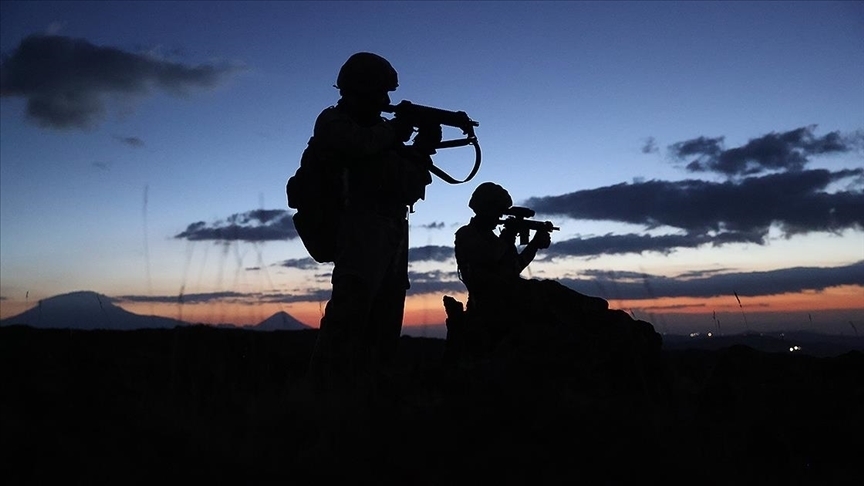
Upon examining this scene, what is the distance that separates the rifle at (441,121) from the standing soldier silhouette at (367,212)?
70 millimetres

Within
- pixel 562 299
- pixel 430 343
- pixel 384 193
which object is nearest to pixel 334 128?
pixel 384 193

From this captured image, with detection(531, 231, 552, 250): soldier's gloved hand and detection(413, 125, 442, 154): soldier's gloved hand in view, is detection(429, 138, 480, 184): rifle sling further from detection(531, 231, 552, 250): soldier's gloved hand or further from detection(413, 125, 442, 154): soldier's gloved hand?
detection(531, 231, 552, 250): soldier's gloved hand

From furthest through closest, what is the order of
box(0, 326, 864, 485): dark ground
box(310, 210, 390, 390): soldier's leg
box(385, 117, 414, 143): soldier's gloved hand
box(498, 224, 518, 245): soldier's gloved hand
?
box(498, 224, 518, 245): soldier's gloved hand, box(385, 117, 414, 143): soldier's gloved hand, box(310, 210, 390, 390): soldier's leg, box(0, 326, 864, 485): dark ground

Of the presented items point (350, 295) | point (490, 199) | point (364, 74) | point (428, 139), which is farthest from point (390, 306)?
point (490, 199)

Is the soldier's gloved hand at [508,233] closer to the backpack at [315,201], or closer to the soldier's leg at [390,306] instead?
the soldier's leg at [390,306]

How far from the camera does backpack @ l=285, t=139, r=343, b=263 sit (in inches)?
206

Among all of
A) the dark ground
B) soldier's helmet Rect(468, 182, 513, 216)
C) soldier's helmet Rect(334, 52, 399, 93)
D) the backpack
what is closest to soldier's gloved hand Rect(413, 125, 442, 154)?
soldier's helmet Rect(334, 52, 399, 93)

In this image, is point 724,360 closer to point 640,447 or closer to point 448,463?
point 640,447

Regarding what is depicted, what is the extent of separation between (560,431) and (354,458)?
1015 mm

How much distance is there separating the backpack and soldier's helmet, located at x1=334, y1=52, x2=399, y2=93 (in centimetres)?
58

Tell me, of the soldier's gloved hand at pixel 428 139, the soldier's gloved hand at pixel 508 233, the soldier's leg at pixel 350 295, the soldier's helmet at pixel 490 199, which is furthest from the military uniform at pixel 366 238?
the soldier's gloved hand at pixel 508 233

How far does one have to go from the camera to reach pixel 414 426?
11.1 feet

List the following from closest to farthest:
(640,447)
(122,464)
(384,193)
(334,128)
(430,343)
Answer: (122,464) → (640,447) → (334,128) → (384,193) → (430,343)

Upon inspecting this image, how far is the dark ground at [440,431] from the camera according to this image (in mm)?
2828
